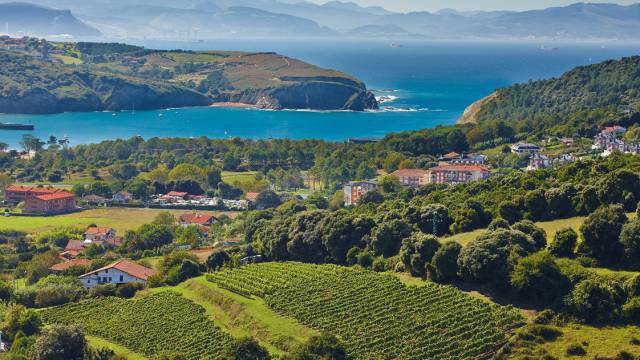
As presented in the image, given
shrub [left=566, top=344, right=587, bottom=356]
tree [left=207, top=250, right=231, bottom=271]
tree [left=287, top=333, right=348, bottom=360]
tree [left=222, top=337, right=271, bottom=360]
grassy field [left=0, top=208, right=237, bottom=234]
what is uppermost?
shrub [left=566, top=344, right=587, bottom=356]

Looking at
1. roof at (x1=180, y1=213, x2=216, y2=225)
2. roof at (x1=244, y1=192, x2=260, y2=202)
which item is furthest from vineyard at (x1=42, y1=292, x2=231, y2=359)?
roof at (x1=244, y1=192, x2=260, y2=202)

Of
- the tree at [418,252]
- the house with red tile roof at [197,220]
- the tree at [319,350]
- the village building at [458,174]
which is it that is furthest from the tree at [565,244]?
the village building at [458,174]

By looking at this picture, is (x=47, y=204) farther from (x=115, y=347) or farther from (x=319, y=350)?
(x=319, y=350)

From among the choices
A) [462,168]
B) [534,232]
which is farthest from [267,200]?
[534,232]

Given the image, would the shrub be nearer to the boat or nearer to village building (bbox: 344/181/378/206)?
village building (bbox: 344/181/378/206)

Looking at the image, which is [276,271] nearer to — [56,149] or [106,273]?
[106,273]
